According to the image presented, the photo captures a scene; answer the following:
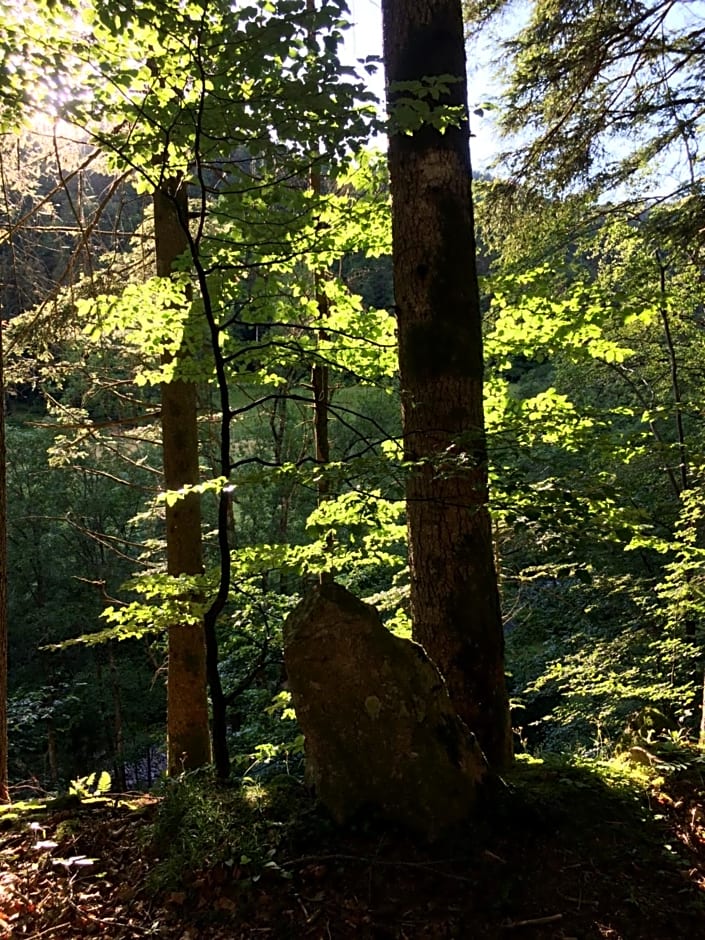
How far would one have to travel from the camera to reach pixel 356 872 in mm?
2287

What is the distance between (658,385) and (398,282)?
817 centimetres

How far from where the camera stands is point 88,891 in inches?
95.3

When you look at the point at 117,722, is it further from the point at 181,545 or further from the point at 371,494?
the point at 371,494

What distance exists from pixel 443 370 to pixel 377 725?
173 cm

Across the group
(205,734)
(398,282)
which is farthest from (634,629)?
(398,282)

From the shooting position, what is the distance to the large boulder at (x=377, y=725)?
2.42m

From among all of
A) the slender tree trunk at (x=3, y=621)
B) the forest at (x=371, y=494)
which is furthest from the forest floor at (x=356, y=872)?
the slender tree trunk at (x=3, y=621)

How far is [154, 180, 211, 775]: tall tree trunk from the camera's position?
18.5 feet

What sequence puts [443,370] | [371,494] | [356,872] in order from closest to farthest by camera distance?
[356,872] < [443,370] < [371,494]

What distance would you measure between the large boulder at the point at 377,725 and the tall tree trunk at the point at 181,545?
3.29 metres

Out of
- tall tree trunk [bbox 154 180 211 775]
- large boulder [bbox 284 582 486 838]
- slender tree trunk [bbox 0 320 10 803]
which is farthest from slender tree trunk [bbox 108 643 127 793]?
large boulder [bbox 284 582 486 838]

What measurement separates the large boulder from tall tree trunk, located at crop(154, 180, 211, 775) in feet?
10.8

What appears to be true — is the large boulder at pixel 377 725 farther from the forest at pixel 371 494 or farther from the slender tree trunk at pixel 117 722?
the slender tree trunk at pixel 117 722

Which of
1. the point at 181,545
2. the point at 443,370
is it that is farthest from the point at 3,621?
the point at 443,370
